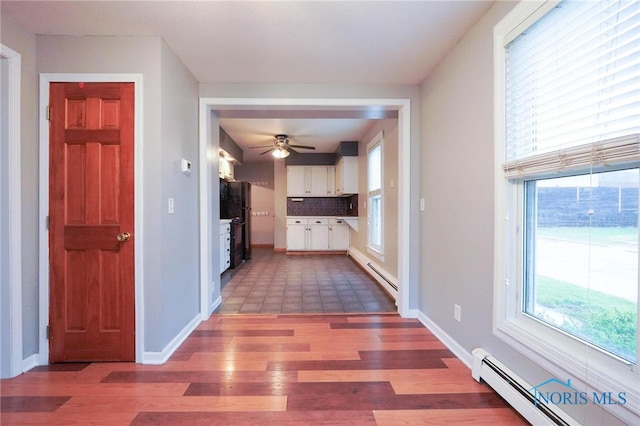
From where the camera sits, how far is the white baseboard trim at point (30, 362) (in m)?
1.97

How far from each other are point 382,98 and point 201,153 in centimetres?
186

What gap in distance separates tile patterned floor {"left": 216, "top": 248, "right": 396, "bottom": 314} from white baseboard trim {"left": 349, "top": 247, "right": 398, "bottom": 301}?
0.24 ft

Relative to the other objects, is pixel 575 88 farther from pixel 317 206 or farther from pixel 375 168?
pixel 317 206

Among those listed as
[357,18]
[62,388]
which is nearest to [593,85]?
[357,18]

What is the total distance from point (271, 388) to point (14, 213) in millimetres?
2010

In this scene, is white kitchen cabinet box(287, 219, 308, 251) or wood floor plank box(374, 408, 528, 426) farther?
white kitchen cabinet box(287, 219, 308, 251)

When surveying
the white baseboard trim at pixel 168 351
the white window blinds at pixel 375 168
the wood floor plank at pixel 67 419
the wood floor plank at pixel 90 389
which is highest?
the white window blinds at pixel 375 168

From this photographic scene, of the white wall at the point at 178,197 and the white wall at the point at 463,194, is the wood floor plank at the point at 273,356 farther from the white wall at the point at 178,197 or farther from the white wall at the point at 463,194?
the white wall at the point at 463,194

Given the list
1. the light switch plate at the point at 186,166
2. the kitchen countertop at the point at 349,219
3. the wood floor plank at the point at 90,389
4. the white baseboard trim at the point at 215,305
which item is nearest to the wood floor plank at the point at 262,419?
the wood floor plank at the point at 90,389

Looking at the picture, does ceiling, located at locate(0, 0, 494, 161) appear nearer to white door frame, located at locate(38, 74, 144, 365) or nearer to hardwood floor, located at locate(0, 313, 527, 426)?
white door frame, located at locate(38, 74, 144, 365)

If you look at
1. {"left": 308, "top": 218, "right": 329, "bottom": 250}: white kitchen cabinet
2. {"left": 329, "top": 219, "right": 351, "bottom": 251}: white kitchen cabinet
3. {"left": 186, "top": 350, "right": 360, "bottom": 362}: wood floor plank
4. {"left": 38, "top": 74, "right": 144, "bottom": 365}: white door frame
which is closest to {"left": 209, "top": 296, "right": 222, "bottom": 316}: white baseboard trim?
{"left": 186, "top": 350, "right": 360, "bottom": 362}: wood floor plank

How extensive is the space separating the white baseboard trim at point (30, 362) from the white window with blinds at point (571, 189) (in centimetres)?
309

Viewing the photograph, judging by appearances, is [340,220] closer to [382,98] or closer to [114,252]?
[382,98]

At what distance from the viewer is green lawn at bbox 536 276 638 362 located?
1.14m
